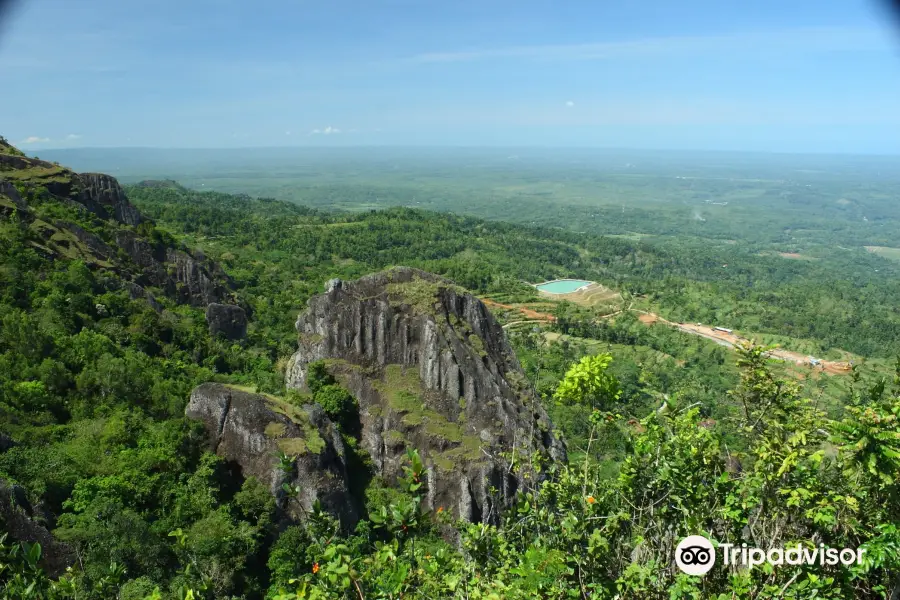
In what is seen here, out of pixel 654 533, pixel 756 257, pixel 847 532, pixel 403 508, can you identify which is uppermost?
pixel 403 508

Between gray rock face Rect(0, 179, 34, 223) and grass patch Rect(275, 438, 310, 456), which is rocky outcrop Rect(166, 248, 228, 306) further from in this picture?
grass patch Rect(275, 438, 310, 456)

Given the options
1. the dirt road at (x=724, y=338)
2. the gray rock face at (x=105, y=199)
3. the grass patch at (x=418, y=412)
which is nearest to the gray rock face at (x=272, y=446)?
the grass patch at (x=418, y=412)

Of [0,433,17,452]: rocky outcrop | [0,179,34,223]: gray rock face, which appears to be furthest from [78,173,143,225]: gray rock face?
[0,433,17,452]: rocky outcrop

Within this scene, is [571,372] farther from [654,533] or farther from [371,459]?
[371,459]

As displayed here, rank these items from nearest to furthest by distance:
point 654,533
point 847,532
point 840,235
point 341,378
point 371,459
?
point 847,532 → point 654,533 → point 371,459 → point 341,378 → point 840,235

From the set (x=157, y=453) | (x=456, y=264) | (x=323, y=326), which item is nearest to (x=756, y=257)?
(x=456, y=264)
